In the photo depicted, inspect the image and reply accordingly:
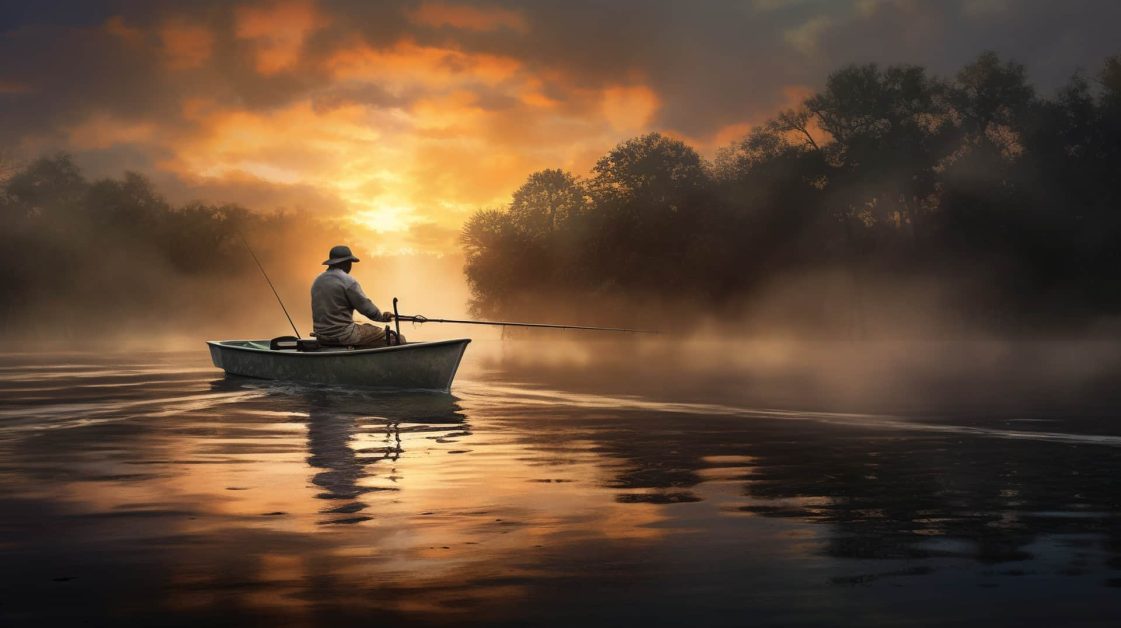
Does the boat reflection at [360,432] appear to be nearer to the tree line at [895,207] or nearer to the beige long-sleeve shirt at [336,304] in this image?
the beige long-sleeve shirt at [336,304]

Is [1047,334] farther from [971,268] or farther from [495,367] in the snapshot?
[495,367]

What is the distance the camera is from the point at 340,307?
1001 inches

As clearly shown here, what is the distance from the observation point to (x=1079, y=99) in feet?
238

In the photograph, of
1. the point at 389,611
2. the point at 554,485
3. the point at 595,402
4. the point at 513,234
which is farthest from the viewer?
the point at 513,234

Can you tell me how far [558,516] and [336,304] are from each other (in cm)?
1641

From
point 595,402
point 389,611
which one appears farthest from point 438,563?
point 595,402

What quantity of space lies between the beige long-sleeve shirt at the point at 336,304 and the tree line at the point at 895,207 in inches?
2103

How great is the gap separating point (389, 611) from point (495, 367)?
34814 millimetres

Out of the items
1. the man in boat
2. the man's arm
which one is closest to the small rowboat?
the man in boat

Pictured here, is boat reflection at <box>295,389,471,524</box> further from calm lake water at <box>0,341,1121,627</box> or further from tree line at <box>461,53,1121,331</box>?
tree line at <box>461,53,1121,331</box>

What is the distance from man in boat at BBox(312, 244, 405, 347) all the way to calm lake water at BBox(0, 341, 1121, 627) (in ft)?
14.0

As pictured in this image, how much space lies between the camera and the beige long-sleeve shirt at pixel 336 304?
81.3ft

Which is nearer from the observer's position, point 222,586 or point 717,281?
point 222,586

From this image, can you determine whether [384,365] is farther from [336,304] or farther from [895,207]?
[895,207]
